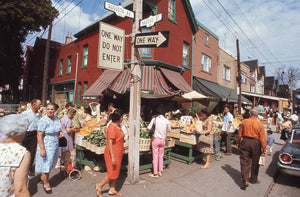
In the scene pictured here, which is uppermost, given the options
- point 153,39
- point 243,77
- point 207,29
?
point 207,29

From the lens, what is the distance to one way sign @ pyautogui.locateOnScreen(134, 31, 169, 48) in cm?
425

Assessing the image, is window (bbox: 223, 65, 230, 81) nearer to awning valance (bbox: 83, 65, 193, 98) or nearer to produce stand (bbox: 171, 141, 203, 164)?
awning valance (bbox: 83, 65, 193, 98)

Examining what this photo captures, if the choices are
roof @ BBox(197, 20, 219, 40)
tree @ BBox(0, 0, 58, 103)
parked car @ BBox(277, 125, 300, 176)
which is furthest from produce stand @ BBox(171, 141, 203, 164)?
tree @ BBox(0, 0, 58, 103)

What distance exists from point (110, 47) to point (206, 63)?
14143 millimetres

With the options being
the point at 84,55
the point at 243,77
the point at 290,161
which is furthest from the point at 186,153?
the point at 243,77

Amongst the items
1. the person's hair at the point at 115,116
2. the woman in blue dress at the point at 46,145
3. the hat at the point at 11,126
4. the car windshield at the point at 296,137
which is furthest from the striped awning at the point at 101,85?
the car windshield at the point at 296,137

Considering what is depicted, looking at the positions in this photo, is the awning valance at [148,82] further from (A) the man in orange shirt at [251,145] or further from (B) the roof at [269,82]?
(B) the roof at [269,82]

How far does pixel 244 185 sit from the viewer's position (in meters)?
4.48

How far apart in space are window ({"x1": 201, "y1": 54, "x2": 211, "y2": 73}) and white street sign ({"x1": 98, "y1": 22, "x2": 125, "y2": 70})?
13.1 metres

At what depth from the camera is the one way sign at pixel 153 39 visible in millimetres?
4254

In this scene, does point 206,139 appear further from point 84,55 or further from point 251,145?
point 84,55

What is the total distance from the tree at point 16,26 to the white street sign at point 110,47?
1454cm

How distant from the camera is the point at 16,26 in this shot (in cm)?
1864

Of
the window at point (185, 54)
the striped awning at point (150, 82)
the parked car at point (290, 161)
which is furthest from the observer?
the window at point (185, 54)
